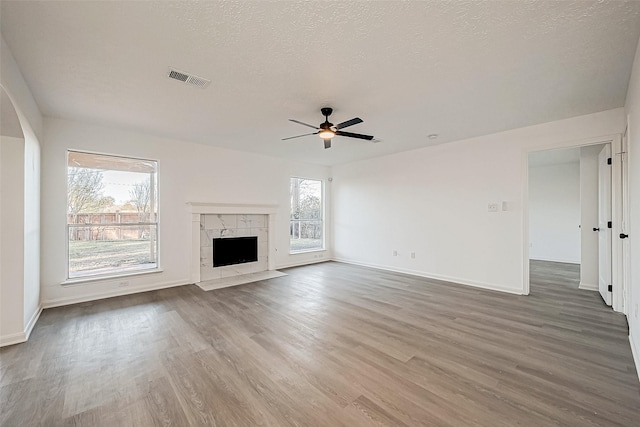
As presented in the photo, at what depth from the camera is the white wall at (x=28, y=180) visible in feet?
7.87

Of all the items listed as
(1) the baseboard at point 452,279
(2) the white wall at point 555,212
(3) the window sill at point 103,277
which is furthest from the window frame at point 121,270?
(2) the white wall at point 555,212

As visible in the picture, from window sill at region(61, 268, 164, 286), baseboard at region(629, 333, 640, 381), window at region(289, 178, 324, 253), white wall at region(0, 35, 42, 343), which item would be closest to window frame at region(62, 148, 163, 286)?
window sill at region(61, 268, 164, 286)

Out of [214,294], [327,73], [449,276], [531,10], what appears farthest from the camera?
[449,276]

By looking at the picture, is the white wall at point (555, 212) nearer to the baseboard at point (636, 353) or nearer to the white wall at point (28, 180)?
the baseboard at point (636, 353)

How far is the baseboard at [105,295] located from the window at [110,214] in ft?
1.06

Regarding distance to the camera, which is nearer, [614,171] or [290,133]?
[614,171]

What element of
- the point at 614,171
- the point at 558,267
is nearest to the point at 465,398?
the point at 614,171

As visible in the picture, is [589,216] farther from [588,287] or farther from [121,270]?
[121,270]

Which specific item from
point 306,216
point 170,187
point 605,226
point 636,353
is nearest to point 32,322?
point 170,187

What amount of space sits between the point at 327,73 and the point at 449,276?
177 inches

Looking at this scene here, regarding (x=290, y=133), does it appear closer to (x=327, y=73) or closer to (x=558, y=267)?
(x=327, y=73)

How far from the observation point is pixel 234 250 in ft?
19.4

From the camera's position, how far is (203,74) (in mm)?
2740

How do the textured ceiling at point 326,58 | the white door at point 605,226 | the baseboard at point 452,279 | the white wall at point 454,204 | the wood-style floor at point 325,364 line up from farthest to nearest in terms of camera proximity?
the baseboard at point 452,279, the white wall at point 454,204, the white door at point 605,226, the textured ceiling at point 326,58, the wood-style floor at point 325,364
